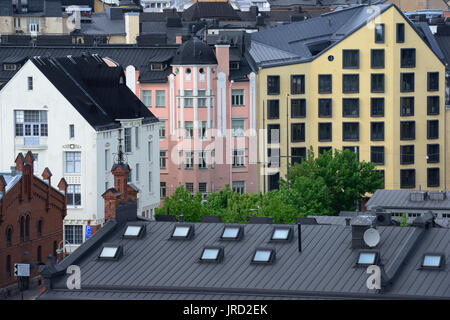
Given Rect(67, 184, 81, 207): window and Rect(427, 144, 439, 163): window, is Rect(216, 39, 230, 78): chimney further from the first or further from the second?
Rect(67, 184, 81, 207): window

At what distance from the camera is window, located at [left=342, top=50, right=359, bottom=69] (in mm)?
156000

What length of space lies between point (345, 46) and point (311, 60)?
3511 millimetres

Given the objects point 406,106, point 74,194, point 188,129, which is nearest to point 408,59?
point 406,106

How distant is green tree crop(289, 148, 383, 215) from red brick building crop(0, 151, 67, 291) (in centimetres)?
2907

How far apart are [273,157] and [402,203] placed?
118 ft

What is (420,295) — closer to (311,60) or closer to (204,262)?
(204,262)

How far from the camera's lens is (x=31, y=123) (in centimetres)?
12925

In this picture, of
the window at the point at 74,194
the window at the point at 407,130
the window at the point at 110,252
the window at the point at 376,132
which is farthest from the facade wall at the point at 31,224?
the window at the point at 407,130

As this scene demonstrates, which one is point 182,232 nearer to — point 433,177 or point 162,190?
point 162,190

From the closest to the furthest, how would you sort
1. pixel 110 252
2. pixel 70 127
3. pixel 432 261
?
pixel 432 261 < pixel 110 252 < pixel 70 127

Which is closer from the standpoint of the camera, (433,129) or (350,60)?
(350,60)

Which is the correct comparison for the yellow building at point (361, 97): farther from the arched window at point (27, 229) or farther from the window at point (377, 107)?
the arched window at point (27, 229)

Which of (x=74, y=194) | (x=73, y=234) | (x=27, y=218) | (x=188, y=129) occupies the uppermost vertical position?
(x=188, y=129)

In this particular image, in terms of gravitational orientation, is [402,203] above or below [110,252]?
above
